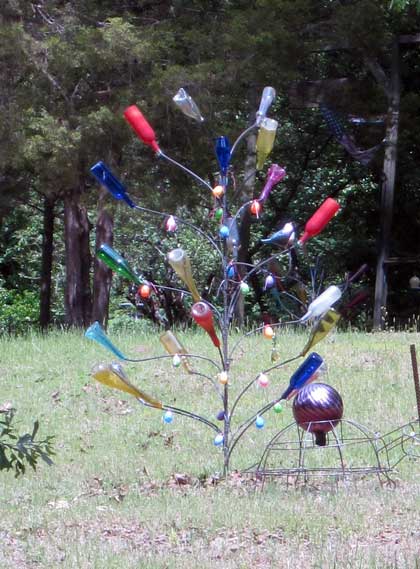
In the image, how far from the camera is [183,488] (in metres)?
7.60

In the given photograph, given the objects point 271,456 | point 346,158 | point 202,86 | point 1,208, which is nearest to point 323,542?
point 271,456

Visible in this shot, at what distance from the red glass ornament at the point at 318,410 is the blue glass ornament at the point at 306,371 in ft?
0.37

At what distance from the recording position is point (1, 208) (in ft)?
62.1

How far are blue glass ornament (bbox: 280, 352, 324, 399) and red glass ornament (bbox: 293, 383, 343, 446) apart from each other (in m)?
0.11

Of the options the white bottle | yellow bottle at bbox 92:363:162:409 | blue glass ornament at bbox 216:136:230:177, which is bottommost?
yellow bottle at bbox 92:363:162:409

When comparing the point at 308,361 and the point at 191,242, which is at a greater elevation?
the point at 191,242

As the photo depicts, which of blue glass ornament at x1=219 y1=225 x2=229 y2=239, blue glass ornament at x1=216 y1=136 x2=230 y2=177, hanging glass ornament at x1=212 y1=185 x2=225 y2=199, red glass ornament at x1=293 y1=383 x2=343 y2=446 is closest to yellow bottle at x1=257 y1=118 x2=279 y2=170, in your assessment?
blue glass ornament at x1=216 y1=136 x2=230 y2=177

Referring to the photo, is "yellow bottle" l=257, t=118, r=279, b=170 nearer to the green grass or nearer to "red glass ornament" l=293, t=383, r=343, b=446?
"red glass ornament" l=293, t=383, r=343, b=446

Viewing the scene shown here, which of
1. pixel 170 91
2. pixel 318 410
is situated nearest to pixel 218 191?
pixel 318 410

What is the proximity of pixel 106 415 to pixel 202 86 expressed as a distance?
565 cm

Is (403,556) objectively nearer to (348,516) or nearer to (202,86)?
(348,516)

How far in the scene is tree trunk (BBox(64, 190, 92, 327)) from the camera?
61.2 ft

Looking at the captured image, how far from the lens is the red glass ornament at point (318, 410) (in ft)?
23.3

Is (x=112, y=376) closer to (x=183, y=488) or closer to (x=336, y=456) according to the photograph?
(x=183, y=488)
